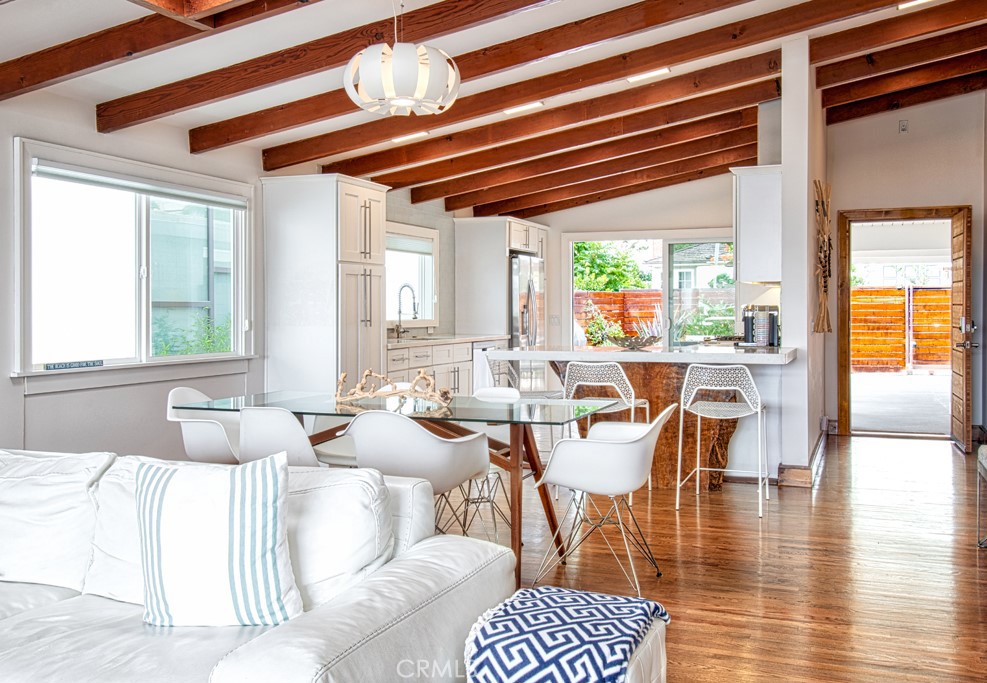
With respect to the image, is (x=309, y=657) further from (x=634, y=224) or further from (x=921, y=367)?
(x=921, y=367)

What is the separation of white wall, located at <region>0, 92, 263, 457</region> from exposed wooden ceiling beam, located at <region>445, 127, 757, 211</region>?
11.8ft

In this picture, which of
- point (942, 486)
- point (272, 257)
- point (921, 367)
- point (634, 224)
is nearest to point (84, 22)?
point (272, 257)

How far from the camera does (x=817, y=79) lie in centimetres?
664

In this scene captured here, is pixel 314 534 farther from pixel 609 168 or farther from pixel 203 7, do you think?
pixel 609 168

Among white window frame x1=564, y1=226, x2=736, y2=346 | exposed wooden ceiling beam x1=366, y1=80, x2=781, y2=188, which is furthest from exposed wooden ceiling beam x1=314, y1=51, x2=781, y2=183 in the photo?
white window frame x1=564, y1=226, x2=736, y2=346

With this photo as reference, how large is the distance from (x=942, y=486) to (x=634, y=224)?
16.9 feet

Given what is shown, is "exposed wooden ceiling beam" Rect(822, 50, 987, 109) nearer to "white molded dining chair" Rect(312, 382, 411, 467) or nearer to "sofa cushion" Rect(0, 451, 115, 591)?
"white molded dining chair" Rect(312, 382, 411, 467)

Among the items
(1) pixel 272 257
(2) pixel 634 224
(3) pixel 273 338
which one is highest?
(2) pixel 634 224

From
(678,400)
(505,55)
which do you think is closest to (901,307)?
(678,400)

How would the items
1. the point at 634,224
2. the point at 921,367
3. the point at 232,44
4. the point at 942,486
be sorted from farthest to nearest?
the point at 921,367, the point at 634,224, the point at 942,486, the point at 232,44

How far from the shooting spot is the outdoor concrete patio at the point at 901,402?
854 centimetres

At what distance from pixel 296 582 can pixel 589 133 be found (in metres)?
5.93

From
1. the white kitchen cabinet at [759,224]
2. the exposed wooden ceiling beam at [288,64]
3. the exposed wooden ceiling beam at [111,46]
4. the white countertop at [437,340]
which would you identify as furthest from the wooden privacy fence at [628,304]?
the exposed wooden ceiling beam at [111,46]

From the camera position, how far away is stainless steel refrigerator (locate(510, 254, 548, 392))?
9109 millimetres
